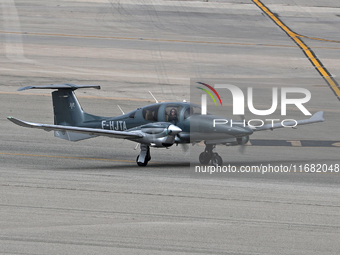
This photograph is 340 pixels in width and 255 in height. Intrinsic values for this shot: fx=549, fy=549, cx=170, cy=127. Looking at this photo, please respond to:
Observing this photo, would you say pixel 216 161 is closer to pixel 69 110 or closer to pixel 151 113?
pixel 151 113

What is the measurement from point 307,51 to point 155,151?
28.1m

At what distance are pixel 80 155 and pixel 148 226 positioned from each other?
10059 millimetres

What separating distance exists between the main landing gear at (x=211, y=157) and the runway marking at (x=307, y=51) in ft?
61.7

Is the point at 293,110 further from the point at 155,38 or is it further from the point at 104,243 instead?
the point at 104,243

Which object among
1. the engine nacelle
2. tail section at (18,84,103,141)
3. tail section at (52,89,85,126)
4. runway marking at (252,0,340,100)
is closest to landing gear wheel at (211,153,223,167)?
the engine nacelle

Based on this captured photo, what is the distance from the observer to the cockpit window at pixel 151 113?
2031cm

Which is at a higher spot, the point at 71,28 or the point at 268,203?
the point at 71,28

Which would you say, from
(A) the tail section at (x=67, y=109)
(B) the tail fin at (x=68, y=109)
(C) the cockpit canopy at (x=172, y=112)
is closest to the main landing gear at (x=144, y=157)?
(C) the cockpit canopy at (x=172, y=112)

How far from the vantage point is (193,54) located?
1816 inches

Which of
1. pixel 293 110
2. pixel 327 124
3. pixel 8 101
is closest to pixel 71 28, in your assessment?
pixel 8 101

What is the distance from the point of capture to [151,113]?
20438 millimetres

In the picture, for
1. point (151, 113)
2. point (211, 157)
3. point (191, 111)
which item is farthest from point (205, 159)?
point (151, 113)

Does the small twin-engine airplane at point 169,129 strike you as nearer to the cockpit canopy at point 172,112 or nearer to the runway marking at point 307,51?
the cockpit canopy at point 172,112

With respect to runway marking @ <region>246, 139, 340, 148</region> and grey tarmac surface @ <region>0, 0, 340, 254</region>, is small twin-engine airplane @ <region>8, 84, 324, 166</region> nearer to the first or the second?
grey tarmac surface @ <region>0, 0, 340, 254</region>
